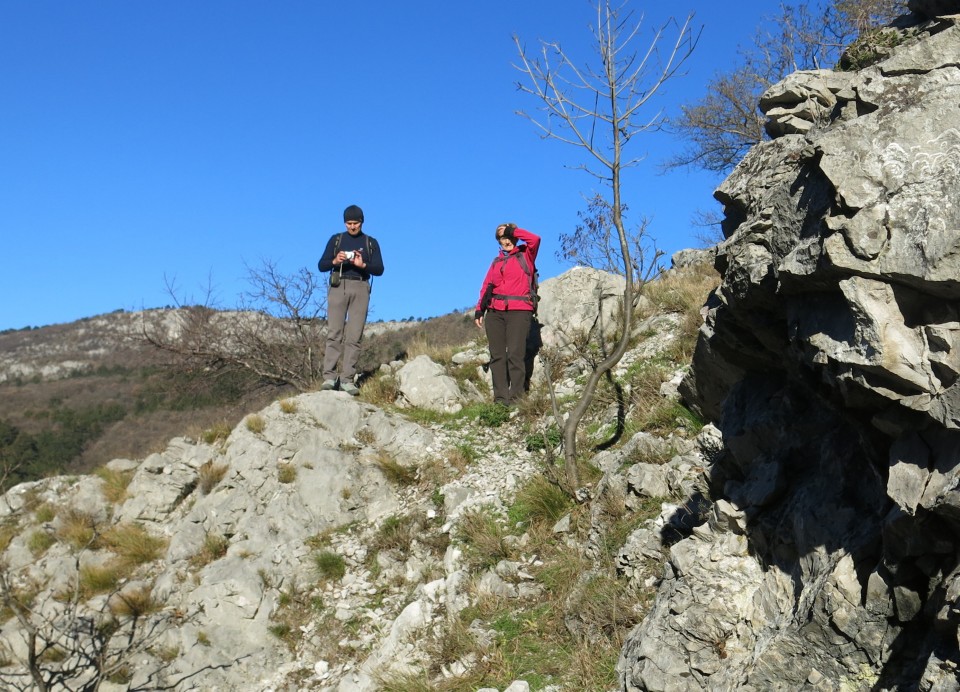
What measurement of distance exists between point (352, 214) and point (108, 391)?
144ft

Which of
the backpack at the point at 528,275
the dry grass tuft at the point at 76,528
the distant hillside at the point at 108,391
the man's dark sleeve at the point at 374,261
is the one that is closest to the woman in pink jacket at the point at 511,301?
the backpack at the point at 528,275

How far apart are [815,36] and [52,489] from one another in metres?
17.2

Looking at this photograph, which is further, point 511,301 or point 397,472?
point 511,301

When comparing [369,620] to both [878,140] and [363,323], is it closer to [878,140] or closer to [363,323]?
[363,323]

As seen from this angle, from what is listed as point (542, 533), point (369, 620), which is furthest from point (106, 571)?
point (542, 533)

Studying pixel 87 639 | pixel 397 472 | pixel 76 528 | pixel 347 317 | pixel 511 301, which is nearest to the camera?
pixel 87 639

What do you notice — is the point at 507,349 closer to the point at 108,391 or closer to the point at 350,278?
the point at 350,278

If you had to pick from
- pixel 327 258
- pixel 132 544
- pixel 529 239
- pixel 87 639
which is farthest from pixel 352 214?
pixel 87 639

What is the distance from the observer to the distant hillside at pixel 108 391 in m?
14.1

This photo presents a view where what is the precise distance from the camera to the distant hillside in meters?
14.1

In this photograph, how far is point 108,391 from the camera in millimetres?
48812

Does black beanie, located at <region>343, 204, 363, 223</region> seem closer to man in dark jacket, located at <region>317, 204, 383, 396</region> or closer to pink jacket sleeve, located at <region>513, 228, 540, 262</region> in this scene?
man in dark jacket, located at <region>317, 204, 383, 396</region>

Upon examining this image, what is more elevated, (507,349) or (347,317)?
(347,317)

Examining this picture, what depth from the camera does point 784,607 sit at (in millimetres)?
4090
